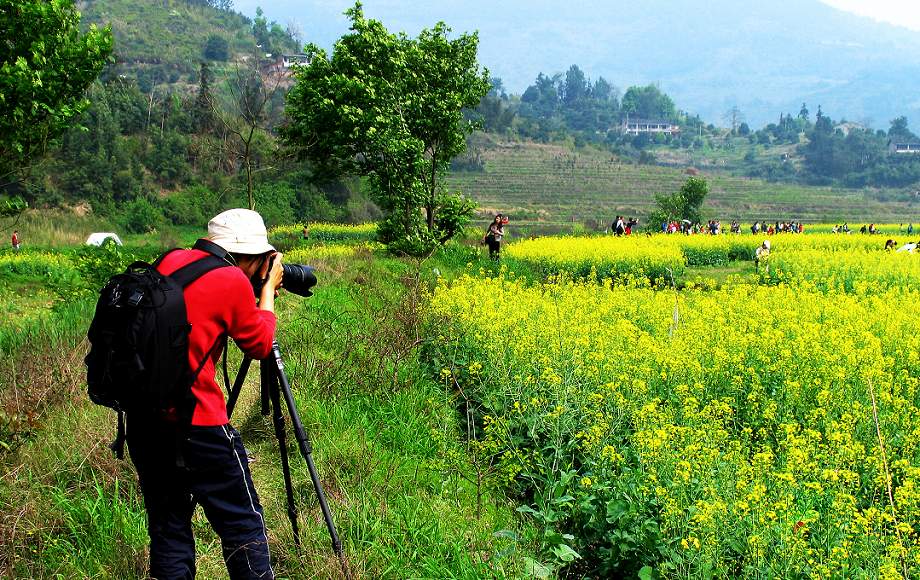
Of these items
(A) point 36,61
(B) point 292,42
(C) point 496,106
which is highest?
(B) point 292,42

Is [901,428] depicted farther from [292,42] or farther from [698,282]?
[292,42]

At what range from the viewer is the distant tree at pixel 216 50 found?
116 metres

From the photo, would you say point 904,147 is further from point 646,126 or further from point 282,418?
point 282,418

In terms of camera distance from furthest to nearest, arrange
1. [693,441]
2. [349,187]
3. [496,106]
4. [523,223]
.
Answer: [496,106]
[523,223]
[349,187]
[693,441]

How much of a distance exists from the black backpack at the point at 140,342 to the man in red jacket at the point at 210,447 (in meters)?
0.08

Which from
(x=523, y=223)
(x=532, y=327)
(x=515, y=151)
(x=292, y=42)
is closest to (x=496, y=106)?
(x=515, y=151)

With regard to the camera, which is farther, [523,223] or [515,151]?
[515,151]

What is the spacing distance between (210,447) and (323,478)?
1.60m

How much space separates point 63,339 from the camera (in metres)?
6.68

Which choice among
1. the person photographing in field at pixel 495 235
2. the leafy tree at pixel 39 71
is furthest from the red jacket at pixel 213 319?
the person photographing in field at pixel 495 235

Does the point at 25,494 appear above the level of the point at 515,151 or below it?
below

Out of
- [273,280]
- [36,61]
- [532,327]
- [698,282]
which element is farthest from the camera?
[698,282]

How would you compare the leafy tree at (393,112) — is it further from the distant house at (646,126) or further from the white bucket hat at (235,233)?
the distant house at (646,126)

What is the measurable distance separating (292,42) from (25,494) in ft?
472
